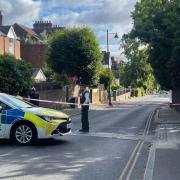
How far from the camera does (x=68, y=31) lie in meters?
47.1

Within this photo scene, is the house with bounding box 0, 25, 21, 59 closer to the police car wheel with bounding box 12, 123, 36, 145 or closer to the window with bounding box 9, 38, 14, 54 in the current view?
the window with bounding box 9, 38, 14, 54

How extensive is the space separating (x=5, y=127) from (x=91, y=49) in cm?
3381

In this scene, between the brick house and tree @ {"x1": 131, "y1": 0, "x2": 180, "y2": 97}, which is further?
the brick house

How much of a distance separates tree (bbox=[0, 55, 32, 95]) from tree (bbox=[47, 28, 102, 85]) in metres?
16.9

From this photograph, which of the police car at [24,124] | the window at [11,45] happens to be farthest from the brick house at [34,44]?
the police car at [24,124]

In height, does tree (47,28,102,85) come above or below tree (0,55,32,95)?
above

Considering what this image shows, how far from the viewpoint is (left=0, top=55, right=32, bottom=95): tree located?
2722cm

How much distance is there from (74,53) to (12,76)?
18578 millimetres

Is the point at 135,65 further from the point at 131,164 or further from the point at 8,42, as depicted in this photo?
the point at 131,164

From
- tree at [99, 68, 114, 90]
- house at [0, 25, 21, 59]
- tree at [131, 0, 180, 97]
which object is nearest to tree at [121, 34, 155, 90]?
tree at [99, 68, 114, 90]

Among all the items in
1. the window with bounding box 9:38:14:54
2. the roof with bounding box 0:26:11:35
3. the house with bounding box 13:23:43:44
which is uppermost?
the house with bounding box 13:23:43:44

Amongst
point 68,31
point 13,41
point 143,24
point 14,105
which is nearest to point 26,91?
point 143,24

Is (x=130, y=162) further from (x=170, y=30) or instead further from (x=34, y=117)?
(x=170, y=30)

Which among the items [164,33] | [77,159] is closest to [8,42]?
[164,33]
